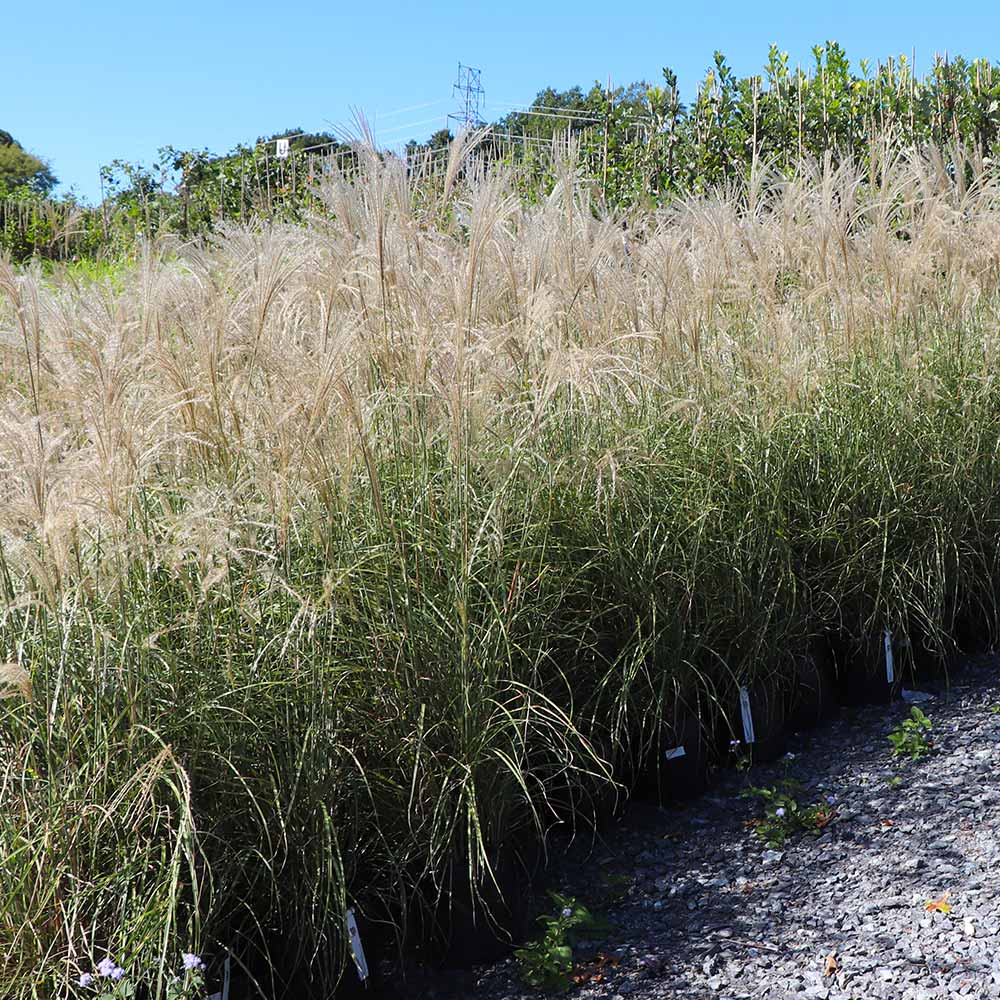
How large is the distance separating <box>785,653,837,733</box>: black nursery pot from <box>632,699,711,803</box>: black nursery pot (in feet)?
1.64

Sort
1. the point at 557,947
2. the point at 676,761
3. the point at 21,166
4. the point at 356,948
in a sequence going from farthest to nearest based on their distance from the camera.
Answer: the point at 21,166
the point at 676,761
the point at 557,947
the point at 356,948

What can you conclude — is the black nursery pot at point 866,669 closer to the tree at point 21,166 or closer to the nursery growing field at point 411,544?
the nursery growing field at point 411,544

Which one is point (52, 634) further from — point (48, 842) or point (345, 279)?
point (345, 279)

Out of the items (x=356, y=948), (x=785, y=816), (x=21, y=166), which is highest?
(x=21, y=166)

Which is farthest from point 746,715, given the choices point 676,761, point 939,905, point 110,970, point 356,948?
point 110,970

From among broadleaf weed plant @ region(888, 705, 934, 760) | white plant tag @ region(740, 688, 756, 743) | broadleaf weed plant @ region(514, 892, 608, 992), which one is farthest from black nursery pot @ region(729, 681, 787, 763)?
broadleaf weed plant @ region(514, 892, 608, 992)

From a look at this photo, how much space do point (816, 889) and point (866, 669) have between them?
1.28m

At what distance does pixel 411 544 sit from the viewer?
8.25ft

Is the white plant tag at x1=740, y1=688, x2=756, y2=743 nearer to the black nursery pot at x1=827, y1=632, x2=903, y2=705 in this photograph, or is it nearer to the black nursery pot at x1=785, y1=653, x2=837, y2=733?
the black nursery pot at x1=785, y1=653, x2=837, y2=733

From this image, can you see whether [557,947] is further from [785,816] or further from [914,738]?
[914,738]

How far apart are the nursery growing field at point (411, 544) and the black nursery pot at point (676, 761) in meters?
0.03

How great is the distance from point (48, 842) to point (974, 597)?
3439 mm

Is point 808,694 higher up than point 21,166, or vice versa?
point 21,166

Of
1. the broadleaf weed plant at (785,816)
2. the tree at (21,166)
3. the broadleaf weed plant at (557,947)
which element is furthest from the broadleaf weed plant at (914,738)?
the tree at (21,166)
